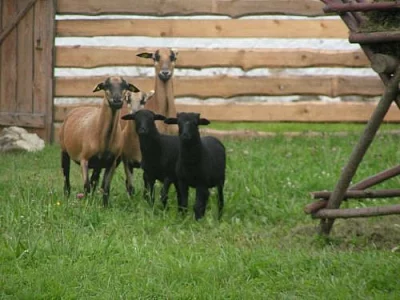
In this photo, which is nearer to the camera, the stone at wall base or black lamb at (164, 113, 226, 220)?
black lamb at (164, 113, 226, 220)

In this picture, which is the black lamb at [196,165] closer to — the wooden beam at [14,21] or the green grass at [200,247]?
the green grass at [200,247]

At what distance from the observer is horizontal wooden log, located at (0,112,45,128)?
640 inches

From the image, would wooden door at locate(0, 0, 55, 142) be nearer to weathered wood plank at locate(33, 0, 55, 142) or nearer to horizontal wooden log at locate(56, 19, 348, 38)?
weathered wood plank at locate(33, 0, 55, 142)

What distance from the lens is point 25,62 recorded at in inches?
646

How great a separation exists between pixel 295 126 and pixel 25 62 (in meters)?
4.28

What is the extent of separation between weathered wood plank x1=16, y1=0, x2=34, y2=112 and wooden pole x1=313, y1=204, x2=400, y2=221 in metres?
9.27

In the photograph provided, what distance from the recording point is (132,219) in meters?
9.41

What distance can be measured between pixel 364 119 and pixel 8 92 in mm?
5497

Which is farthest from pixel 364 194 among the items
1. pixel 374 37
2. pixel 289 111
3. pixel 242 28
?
pixel 242 28

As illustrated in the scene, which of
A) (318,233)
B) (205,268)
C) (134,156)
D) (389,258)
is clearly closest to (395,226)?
(318,233)

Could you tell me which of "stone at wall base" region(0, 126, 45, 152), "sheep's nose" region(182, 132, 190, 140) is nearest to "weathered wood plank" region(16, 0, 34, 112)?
"stone at wall base" region(0, 126, 45, 152)

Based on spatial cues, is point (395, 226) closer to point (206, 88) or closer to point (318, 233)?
point (318, 233)

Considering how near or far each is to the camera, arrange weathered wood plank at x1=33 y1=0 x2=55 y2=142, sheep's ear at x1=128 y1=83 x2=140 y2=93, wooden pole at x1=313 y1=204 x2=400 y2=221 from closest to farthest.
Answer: wooden pole at x1=313 y1=204 x2=400 y2=221 < sheep's ear at x1=128 y1=83 x2=140 y2=93 < weathered wood plank at x1=33 y1=0 x2=55 y2=142

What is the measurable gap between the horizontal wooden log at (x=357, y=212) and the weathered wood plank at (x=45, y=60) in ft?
29.5
